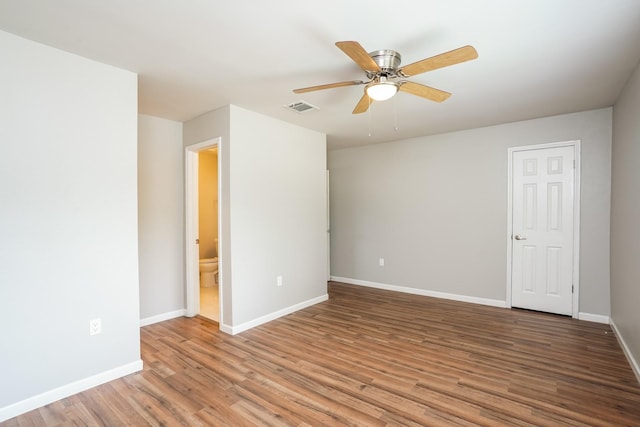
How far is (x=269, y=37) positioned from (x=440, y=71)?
4.55ft

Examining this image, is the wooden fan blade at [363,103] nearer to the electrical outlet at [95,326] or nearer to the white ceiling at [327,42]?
the white ceiling at [327,42]

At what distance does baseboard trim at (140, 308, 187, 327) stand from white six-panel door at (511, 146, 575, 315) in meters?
4.36

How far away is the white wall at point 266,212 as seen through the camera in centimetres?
347

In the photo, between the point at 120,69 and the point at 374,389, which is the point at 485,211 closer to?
the point at 374,389

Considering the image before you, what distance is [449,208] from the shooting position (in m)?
4.71

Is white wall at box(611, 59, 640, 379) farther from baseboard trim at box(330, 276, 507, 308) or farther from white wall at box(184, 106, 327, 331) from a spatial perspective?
white wall at box(184, 106, 327, 331)

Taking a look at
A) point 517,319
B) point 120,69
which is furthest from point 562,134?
point 120,69

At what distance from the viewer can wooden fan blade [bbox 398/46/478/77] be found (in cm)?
172

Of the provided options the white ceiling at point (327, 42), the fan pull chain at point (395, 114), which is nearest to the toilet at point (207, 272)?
the white ceiling at point (327, 42)

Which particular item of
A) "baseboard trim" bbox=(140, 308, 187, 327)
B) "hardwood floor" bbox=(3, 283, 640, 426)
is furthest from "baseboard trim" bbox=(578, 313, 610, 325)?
"baseboard trim" bbox=(140, 308, 187, 327)

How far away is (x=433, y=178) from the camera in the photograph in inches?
190

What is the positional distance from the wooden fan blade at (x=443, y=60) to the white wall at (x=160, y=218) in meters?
3.02

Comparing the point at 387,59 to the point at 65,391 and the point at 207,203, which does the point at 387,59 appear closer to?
the point at 65,391

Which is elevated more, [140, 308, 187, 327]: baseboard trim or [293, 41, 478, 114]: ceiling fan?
[293, 41, 478, 114]: ceiling fan
